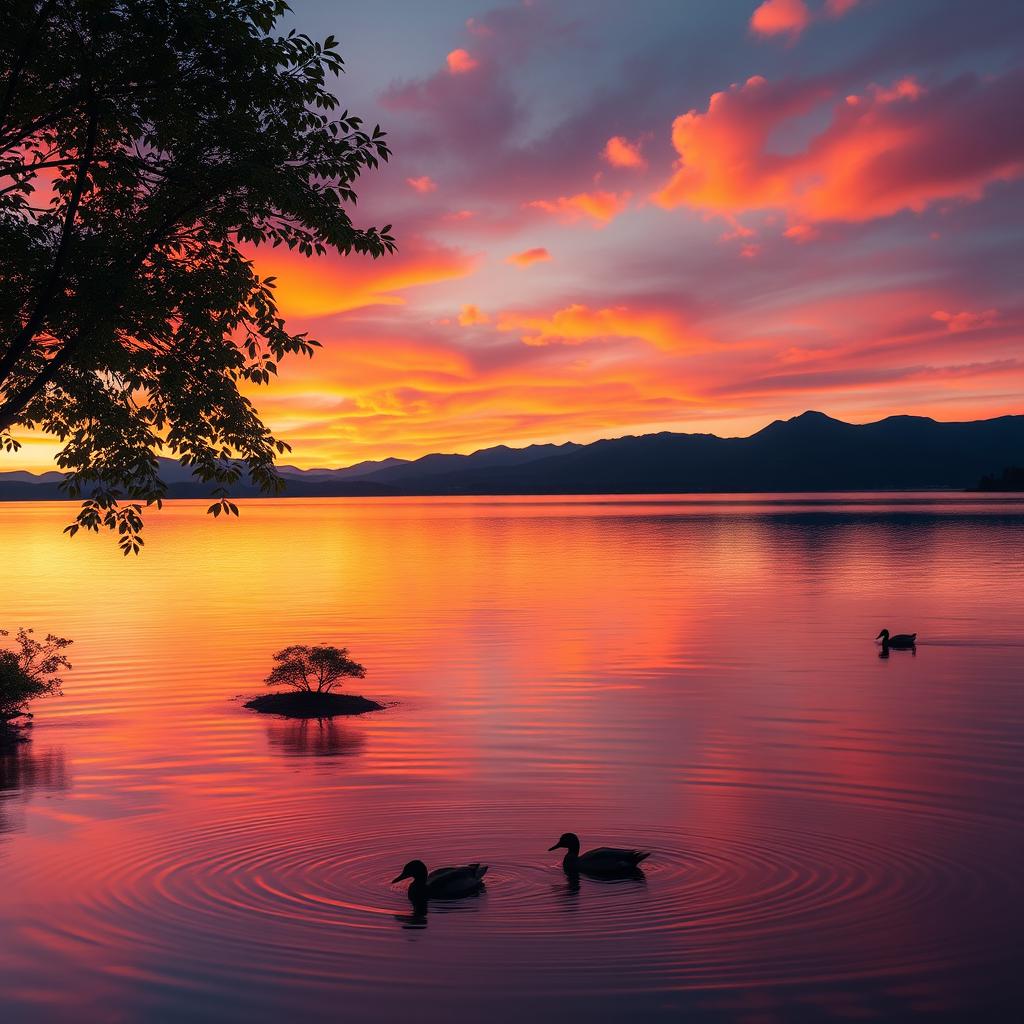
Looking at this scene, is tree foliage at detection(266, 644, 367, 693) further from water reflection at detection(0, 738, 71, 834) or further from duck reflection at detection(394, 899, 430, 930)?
duck reflection at detection(394, 899, 430, 930)

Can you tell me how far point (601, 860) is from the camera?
20.7m

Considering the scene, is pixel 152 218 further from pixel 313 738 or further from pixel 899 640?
pixel 899 640

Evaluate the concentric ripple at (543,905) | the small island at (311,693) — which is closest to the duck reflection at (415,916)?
the concentric ripple at (543,905)

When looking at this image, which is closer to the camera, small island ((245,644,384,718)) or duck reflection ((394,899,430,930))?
duck reflection ((394,899,430,930))

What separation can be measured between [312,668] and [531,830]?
59.0 ft

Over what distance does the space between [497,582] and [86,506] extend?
7220 cm

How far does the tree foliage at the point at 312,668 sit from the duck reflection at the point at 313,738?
233cm

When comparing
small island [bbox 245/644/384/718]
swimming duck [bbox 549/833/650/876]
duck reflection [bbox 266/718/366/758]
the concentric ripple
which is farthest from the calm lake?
small island [bbox 245/644/384/718]

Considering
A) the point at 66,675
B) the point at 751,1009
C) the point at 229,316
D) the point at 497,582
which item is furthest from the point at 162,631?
the point at 751,1009

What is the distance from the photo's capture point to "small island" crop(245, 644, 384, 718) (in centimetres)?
3906

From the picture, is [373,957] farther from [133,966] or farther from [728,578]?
[728,578]

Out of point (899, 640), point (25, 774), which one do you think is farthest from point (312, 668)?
point (899, 640)

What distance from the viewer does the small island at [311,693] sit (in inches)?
1538

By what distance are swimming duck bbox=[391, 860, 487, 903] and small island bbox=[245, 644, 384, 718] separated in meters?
19.1
